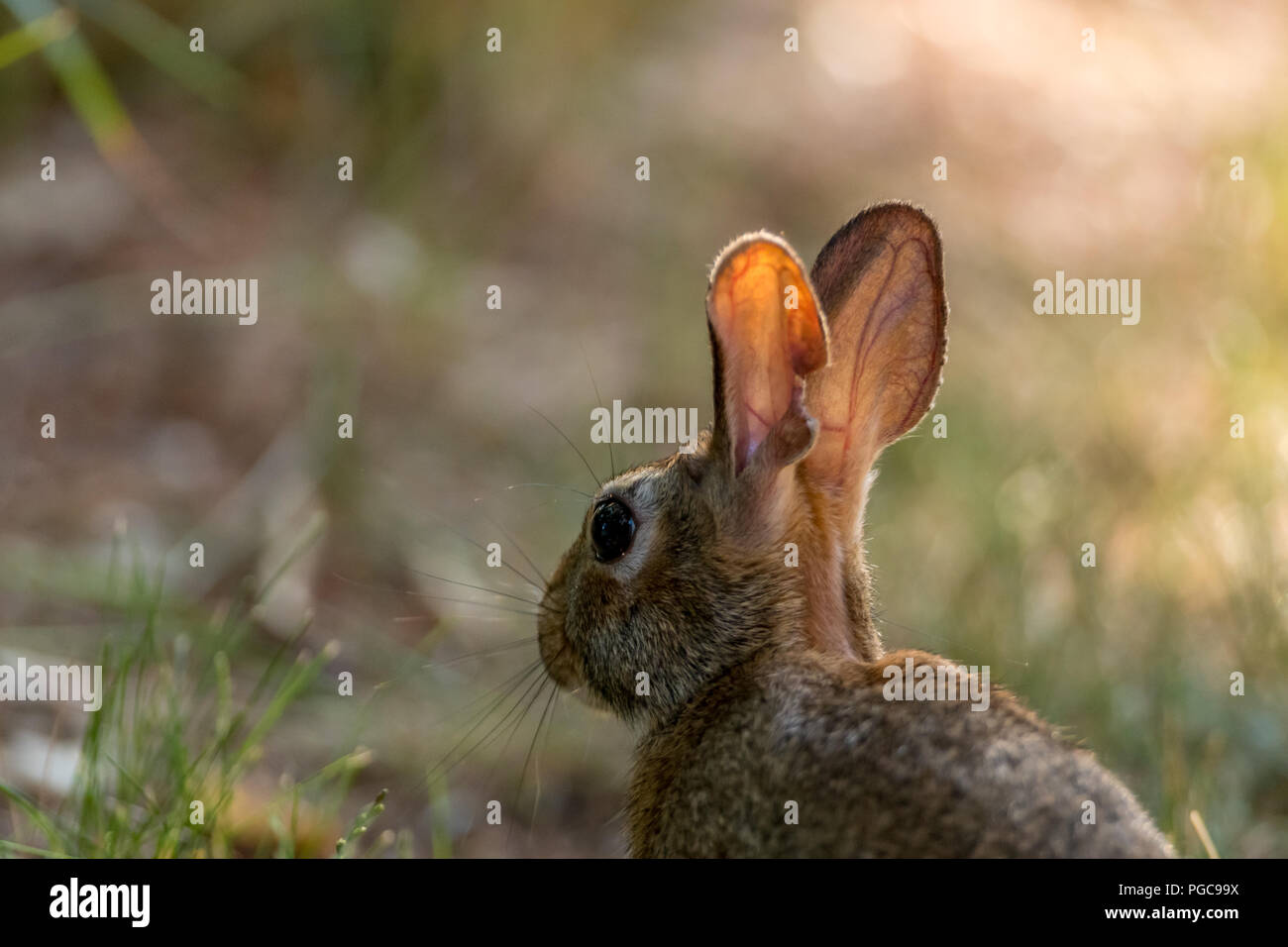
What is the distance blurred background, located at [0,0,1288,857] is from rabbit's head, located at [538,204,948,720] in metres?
0.80

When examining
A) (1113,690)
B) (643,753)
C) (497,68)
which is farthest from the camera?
(497,68)

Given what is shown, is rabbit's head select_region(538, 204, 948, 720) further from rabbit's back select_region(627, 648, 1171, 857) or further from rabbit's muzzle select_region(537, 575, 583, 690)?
rabbit's back select_region(627, 648, 1171, 857)

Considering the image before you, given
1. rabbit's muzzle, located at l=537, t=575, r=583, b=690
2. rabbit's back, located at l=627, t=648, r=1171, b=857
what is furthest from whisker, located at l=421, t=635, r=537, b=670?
rabbit's back, located at l=627, t=648, r=1171, b=857

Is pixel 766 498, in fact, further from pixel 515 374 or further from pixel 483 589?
pixel 515 374

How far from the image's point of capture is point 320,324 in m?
7.50

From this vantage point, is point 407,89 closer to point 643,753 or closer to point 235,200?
point 235,200

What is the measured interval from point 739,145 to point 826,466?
569 centimetres

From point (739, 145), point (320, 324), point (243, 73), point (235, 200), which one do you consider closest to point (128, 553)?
point (320, 324)

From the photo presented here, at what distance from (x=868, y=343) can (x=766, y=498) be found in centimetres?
52

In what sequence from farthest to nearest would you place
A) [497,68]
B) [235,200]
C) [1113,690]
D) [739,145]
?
[739,145] → [497,68] → [235,200] → [1113,690]

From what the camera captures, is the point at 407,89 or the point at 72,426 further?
the point at 407,89

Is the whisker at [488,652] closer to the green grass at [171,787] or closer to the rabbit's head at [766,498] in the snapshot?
the rabbit's head at [766,498]

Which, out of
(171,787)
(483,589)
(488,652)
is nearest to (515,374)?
(483,589)

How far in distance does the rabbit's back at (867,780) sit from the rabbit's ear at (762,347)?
20.2 inches
